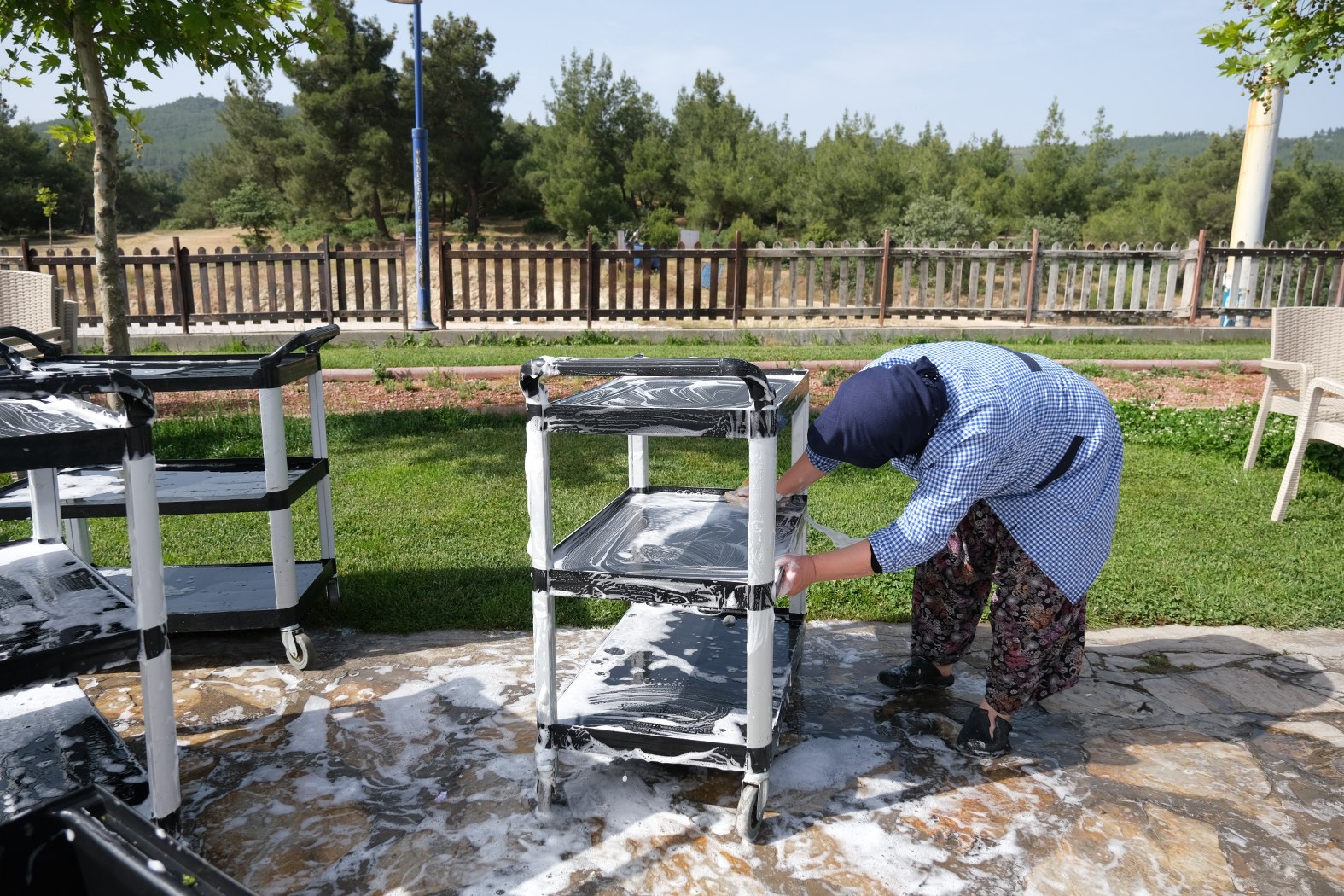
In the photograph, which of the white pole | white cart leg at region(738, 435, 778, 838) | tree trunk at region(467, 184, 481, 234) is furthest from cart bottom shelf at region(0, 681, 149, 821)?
tree trunk at region(467, 184, 481, 234)

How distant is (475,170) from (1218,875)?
1674 inches

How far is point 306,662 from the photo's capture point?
3.19m

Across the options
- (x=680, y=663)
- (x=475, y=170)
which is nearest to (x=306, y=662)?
(x=680, y=663)

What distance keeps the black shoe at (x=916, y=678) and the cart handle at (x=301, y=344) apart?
222cm

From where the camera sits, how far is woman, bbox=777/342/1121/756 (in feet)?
7.10

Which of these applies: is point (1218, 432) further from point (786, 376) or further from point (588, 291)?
point (588, 291)

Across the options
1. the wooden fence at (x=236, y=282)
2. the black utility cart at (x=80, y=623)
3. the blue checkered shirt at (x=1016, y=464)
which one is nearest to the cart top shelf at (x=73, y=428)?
the black utility cart at (x=80, y=623)

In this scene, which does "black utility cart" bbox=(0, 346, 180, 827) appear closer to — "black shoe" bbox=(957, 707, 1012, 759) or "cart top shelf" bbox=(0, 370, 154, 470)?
"cart top shelf" bbox=(0, 370, 154, 470)

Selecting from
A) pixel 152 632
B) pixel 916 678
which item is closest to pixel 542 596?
pixel 152 632

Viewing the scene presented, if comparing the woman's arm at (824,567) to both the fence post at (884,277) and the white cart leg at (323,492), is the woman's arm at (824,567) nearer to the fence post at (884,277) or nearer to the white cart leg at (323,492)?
the white cart leg at (323,492)

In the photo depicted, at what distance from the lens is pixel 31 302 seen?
6121 millimetres

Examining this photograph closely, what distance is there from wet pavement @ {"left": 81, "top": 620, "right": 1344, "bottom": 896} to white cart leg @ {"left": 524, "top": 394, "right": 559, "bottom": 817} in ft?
0.45

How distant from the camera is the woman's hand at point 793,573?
2.17 meters

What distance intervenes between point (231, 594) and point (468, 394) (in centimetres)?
425
